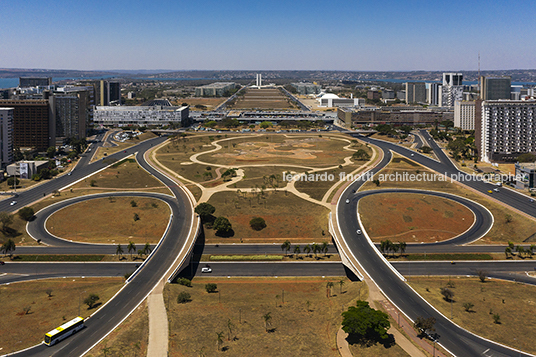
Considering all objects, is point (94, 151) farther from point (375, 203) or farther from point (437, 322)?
point (437, 322)

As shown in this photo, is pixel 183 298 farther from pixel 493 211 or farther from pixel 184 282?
pixel 493 211

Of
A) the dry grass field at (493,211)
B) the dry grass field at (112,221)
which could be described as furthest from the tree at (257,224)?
the dry grass field at (493,211)

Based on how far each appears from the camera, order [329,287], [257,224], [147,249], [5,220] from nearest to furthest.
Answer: [329,287], [147,249], [5,220], [257,224]

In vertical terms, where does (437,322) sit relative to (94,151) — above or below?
below

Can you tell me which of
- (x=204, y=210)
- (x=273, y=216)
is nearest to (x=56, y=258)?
(x=204, y=210)

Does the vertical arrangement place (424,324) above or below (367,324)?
below

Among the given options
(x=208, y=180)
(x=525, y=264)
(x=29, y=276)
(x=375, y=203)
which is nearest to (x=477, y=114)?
(x=375, y=203)

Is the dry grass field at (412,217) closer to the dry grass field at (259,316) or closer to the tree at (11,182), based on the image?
the dry grass field at (259,316)

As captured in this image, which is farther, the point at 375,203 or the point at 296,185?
the point at 296,185
